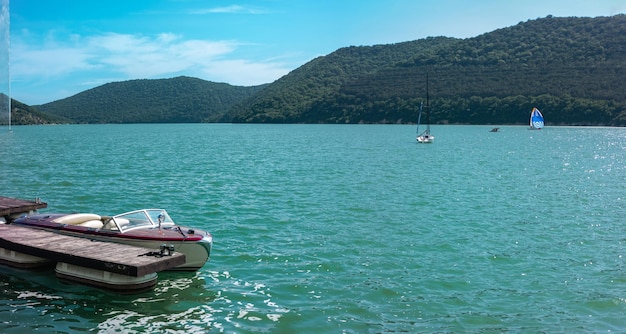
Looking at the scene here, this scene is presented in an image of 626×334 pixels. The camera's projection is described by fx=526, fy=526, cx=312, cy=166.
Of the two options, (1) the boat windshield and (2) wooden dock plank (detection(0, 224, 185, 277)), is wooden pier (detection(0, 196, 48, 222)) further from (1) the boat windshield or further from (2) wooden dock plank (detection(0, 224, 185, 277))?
(1) the boat windshield

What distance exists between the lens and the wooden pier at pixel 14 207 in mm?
20438

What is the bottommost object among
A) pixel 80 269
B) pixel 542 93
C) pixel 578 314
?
pixel 578 314

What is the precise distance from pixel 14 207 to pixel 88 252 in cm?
875

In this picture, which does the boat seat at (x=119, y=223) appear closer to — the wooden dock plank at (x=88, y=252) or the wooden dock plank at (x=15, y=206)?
the wooden dock plank at (x=88, y=252)

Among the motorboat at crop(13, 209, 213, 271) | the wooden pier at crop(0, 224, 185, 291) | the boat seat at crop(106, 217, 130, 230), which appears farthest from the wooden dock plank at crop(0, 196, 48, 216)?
the boat seat at crop(106, 217, 130, 230)

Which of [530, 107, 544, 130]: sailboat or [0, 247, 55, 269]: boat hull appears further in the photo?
[530, 107, 544, 130]: sailboat

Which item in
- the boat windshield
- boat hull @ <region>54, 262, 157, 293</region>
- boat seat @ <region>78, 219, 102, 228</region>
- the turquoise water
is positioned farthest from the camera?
boat seat @ <region>78, 219, 102, 228</region>

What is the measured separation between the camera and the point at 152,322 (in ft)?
39.5

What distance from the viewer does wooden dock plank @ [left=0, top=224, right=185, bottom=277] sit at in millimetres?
13039

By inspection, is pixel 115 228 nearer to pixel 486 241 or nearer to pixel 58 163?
pixel 486 241

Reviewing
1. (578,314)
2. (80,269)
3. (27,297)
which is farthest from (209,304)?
(578,314)

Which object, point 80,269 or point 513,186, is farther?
point 513,186

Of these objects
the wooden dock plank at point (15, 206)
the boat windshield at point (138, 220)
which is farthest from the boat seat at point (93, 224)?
the wooden dock plank at point (15, 206)

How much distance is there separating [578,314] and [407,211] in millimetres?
13659
